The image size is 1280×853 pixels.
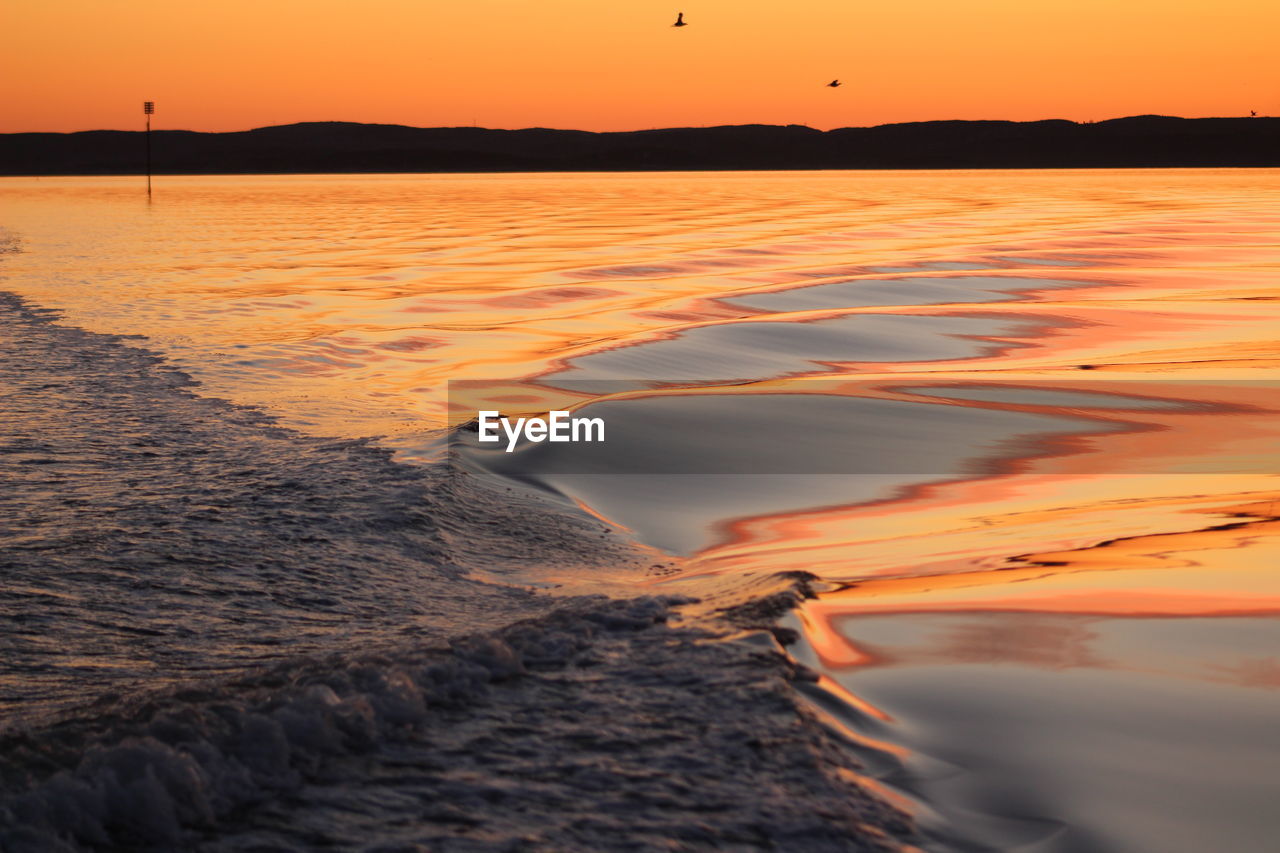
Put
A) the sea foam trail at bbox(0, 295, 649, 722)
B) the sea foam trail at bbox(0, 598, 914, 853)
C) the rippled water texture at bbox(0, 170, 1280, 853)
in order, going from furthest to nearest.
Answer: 1. the sea foam trail at bbox(0, 295, 649, 722)
2. the rippled water texture at bbox(0, 170, 1280, 853)
3. the sea foam trail at bbox(0, 598, 914, 853)

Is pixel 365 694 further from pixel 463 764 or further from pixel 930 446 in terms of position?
pixel 930 446

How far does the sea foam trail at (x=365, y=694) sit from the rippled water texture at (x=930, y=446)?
488 mm

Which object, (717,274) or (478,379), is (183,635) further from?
(717,274)

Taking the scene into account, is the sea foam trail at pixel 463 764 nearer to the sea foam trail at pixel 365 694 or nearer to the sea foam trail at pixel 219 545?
the sea foam trail at pixel 365 694

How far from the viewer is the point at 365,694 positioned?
3.82 meters

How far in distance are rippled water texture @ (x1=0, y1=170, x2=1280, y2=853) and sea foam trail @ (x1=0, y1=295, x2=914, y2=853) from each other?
488mm

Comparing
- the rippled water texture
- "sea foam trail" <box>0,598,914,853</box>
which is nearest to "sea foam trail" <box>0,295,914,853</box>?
"sea foam trail" <box>0,598,914,853</box>

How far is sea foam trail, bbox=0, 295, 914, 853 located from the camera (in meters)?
3.16

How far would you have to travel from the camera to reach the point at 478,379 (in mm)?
10883

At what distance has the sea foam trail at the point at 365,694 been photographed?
10.4 ft

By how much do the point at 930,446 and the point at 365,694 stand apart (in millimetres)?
5561

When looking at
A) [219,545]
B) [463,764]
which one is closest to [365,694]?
[463,764]

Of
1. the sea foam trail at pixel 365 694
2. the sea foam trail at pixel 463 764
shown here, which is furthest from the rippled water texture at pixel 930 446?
the sea foam trail at pixel 365 694

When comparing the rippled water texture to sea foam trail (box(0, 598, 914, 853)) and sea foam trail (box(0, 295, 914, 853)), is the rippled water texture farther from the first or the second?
sea foam trail (box(0, 295, 914, 853))
